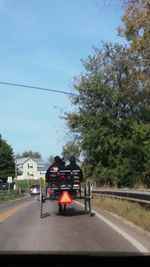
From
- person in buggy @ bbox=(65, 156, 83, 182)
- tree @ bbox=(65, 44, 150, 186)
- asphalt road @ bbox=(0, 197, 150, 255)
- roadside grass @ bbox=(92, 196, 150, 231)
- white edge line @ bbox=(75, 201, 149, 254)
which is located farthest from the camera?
tree @ bbox=(65, 44, 150, 186)

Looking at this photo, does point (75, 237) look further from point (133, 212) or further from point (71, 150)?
point (71, 150)

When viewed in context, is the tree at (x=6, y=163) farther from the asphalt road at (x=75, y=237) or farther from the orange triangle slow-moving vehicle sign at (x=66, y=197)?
the asphalt road at (x=75, y=237)

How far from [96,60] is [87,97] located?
3597 mm

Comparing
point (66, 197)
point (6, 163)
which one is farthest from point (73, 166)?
point (6, 163)

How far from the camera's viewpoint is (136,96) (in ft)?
173

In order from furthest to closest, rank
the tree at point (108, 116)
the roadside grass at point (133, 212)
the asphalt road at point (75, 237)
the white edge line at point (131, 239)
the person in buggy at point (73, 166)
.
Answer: the tree at point (108, 116) → the person in buggy at point (73, 166) → the roadside grass at point (133, 212) → the asphalt road at point (75, 237) → the white edge line at point (131, 239)

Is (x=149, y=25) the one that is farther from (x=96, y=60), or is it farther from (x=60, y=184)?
(x=96, y=60)

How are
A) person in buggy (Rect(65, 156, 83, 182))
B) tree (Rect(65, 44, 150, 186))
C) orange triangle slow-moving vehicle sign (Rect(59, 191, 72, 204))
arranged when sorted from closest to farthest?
orange triangle slow-moving vehicle sign (Rect(59, 191, 72, 204)) < person in buggy (Rect(65, 156, 83, 182)) < tree (Rect(65, 44, 150, 186))

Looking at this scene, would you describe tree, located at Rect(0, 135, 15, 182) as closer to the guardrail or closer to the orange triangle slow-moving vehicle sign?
the guardrail

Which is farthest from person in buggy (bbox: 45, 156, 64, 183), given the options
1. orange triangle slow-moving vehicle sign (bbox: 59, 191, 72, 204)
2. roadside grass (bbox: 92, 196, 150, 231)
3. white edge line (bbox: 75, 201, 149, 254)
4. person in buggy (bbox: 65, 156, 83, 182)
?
white edge line (bbox: 75, 201, 149, 254)

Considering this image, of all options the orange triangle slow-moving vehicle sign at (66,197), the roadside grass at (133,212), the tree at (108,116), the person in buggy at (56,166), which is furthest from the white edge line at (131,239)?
the tree at (108,116)

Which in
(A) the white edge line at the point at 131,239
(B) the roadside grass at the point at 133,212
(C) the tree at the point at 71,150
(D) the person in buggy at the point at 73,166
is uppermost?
(C) the tree at the point at 71,150

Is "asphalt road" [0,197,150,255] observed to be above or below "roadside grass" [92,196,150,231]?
below

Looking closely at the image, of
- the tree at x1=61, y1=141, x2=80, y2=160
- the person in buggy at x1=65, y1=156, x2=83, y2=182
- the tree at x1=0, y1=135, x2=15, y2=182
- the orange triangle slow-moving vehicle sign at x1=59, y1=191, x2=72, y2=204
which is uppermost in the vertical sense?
the tree at x1=0, y1=135, x2=15, y2=182
